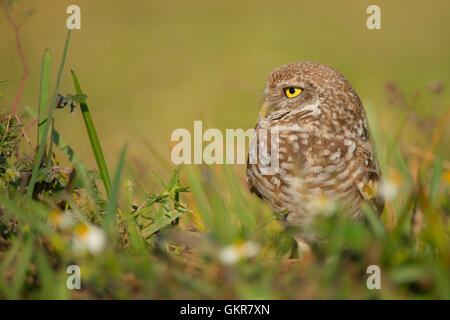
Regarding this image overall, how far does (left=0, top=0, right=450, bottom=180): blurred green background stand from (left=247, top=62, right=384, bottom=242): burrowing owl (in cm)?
317

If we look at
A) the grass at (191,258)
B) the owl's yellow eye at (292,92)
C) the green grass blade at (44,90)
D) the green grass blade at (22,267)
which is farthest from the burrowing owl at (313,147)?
the green grass blade at (22,267)

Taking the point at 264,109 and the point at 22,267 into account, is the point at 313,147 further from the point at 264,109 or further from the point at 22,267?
the point at 22,267

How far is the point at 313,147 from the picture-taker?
2.50m

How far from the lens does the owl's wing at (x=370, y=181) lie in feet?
8.25

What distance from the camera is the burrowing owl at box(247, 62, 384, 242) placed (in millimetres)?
2459

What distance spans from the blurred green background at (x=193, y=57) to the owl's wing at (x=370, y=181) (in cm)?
341

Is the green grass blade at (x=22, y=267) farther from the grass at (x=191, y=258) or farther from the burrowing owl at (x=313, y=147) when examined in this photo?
the burrowing owl at (x=313, y=147)

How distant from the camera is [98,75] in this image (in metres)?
8.05

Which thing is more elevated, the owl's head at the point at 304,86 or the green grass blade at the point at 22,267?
the owl's head at the point at 304,86

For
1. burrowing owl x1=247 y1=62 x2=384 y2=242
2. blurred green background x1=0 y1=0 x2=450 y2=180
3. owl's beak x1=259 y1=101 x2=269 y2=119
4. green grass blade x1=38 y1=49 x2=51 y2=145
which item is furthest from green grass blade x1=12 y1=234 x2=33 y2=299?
blurred green background x1=0 y1=0 x2=450 y2=180

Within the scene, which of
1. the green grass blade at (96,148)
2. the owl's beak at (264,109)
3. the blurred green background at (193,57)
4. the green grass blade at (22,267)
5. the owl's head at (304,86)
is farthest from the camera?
the blurred green background at (193,57)

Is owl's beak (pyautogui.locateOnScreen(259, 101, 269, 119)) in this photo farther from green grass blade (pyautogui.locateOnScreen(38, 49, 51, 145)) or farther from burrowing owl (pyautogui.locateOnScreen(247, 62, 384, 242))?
green grass blade (pyautogui.locateOnScreen(38, 49, 51, 145))
